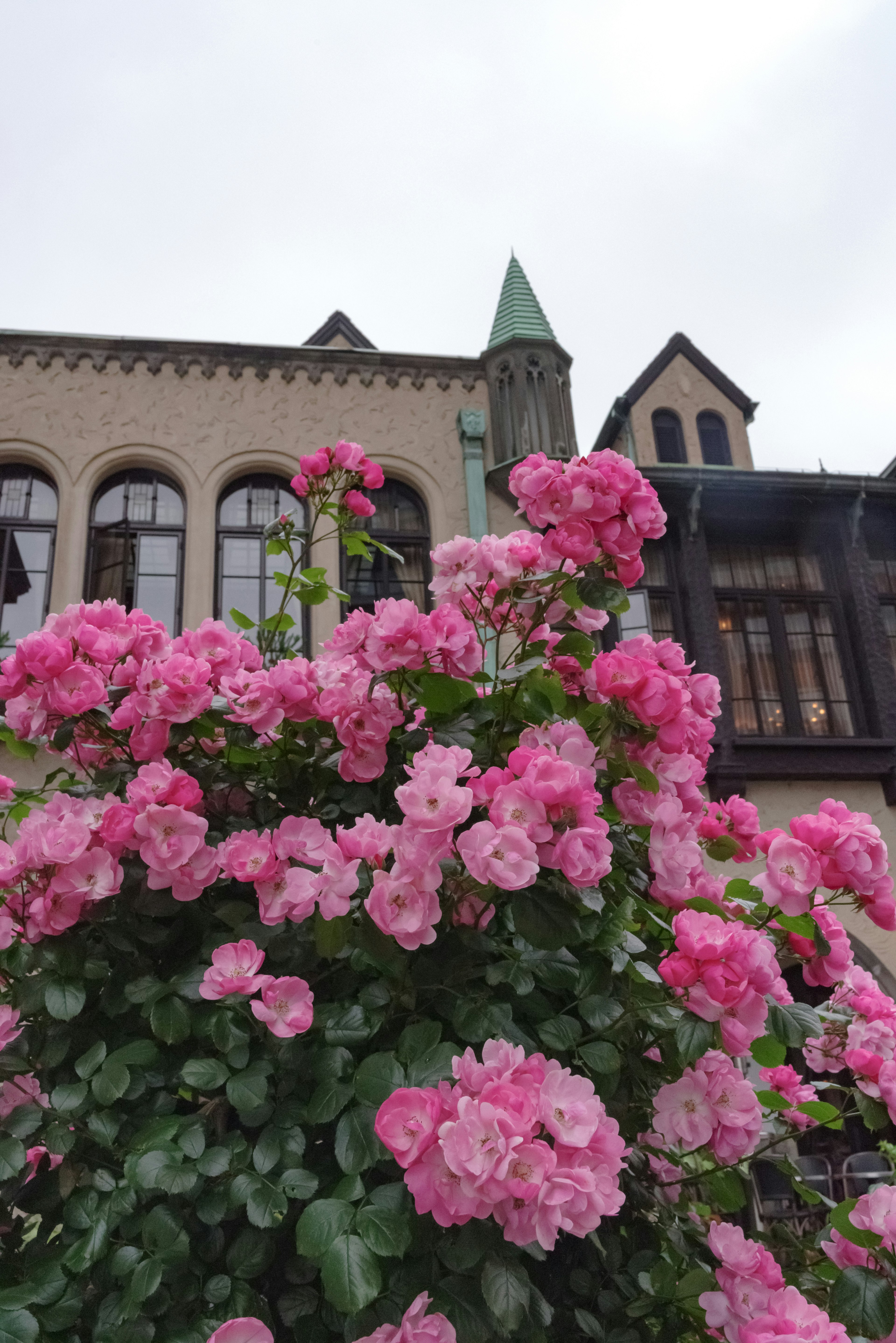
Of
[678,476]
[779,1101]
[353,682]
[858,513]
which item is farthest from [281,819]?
[858,513]

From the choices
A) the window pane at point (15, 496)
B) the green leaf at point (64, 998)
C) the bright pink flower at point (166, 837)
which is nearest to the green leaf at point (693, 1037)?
the bright pink flower at point (166, 837)

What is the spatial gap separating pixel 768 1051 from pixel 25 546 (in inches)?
313

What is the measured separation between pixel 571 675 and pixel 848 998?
3.12ft

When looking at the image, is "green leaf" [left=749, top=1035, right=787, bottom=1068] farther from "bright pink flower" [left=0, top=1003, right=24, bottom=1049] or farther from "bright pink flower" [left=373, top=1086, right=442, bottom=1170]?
"bright pink flower" [left=0, top=1003, right=24, bottom=1049]

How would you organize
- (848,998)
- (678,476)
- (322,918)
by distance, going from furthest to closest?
(678,476)
(848,998)
(322,918)

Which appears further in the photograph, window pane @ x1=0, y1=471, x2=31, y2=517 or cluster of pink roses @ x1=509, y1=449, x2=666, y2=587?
window pane @ x1=0, y1=471, x2=31, y2=517

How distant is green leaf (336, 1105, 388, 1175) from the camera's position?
1.40 m

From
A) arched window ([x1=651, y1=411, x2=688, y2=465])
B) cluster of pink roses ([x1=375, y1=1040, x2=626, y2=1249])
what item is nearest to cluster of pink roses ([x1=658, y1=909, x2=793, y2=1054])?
cluster of pink roses ([x1=375, y1=1040, x2=626, y2=1249])

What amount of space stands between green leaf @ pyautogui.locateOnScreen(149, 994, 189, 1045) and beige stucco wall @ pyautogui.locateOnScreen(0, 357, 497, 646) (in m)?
6.39

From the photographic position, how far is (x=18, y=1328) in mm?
1338

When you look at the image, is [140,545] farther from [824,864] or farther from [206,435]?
[824,864]

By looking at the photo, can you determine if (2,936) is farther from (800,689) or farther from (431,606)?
(800,689)

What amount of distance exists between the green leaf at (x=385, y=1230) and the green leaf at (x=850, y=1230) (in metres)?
0.76

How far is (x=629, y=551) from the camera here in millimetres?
1819
